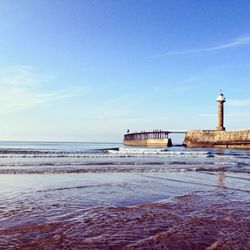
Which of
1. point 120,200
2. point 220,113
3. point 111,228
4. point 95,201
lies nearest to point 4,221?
point 111,228

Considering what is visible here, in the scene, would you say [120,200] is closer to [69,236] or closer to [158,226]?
[158,226]

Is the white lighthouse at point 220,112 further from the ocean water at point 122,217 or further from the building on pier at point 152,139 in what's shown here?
the ocean water at point 122,217

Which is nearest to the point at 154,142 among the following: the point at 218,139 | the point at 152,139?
the point at 152,139

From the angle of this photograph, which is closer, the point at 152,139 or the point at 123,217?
the point at 123,217

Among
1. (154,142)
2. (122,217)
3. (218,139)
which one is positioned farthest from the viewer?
(154,142)

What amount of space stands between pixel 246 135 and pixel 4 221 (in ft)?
174

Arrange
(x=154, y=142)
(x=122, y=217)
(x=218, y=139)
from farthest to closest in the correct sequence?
(x=154, y=142) < (x=218, y=139) < (x=122, y=217)

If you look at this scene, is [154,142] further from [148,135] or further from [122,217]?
[122,217]

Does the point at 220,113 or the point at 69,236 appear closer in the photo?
the point at 69,236

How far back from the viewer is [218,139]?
59344 millimetres

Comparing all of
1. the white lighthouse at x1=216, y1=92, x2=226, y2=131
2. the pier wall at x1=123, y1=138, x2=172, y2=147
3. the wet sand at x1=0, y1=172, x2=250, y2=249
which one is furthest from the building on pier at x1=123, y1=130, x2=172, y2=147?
the wet sand at x1=0, y1=172, x2=250, y2=249

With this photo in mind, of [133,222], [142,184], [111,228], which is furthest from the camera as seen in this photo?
[142,184]

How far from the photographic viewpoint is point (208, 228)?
4.98m

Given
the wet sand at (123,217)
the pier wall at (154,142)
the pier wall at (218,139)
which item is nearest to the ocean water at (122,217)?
the wet sand at (123,217)
